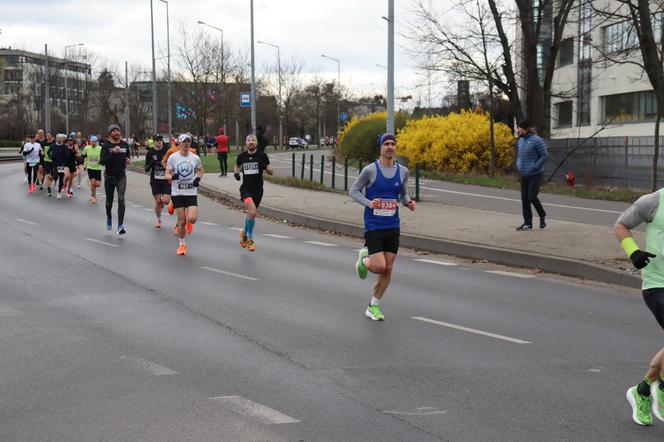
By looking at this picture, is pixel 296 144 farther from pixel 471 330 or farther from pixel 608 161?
pixel 471 330

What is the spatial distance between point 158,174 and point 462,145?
65.4 feet

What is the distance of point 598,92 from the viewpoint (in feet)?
174

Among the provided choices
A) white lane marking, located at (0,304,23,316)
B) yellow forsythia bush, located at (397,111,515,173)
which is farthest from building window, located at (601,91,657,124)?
white lane marking, located at (0,304,23,316)

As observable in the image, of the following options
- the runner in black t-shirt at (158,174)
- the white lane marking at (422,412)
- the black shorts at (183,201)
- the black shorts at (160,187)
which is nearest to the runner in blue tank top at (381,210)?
the white lane marking at (422,412)

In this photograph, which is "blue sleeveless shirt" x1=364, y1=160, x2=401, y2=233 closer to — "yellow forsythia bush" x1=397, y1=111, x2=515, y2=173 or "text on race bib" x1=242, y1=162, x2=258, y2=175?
"text on race bib" x1=242, y1=162, x2=258, y2=175

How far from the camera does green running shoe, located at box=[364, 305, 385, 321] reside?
28.7 ft

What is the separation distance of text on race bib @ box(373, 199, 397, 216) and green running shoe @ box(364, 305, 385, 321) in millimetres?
909

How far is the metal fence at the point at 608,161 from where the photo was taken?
29500mm

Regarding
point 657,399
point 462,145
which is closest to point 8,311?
point 657,399

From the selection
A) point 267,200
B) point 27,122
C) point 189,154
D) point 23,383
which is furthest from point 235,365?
point 27,122

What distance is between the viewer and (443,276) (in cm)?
1188

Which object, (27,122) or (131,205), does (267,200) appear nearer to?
(131,205)

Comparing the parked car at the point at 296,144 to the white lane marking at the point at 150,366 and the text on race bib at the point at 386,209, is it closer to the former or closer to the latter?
the text on race bib at the point at 386,209

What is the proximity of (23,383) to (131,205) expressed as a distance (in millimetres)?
17801
